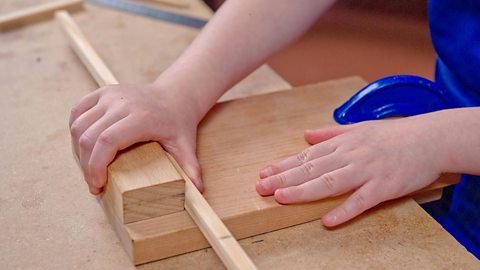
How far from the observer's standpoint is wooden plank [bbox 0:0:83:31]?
1.10 m

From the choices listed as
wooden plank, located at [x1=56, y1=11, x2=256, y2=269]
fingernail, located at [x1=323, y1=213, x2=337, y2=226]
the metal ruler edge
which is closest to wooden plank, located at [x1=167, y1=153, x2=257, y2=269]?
wooden plank, located at [x1=56, y1=11, x2=256, y2=269]

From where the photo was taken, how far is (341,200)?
675 mm

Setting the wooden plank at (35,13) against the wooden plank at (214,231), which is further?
the wooden plank at (35,13)

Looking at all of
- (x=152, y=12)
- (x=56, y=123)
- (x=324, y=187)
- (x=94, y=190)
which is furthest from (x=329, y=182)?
(x=152, y=12)

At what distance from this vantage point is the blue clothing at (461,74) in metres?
0.82

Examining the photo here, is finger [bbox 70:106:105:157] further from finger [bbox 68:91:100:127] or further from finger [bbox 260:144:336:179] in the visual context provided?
finger [bbox 260:144:336:179]

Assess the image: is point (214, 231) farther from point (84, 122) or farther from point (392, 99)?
point (392, 99)

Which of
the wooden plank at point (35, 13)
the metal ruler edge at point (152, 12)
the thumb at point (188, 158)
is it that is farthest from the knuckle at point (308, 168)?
the wooden plank at point (35, 13)

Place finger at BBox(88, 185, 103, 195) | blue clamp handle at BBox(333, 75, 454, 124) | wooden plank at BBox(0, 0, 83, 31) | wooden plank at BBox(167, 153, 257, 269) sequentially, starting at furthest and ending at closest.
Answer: wooden plank at BBox(0, 0, 83, 31) < blue clamp handle at BBox(333, 75, 454, 124) < finger at BBox(88, 185, 103, 195) < wooden plank at BBox(167, 153, 257, 269)

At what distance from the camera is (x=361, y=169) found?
2.20ft

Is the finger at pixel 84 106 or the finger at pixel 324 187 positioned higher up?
the finger at pixel 324 187

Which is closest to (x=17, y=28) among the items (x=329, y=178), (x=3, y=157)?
(x=3, y=157)

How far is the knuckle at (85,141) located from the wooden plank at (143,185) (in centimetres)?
3

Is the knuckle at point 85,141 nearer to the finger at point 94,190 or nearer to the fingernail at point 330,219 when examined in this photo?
the finger at point 94,190
